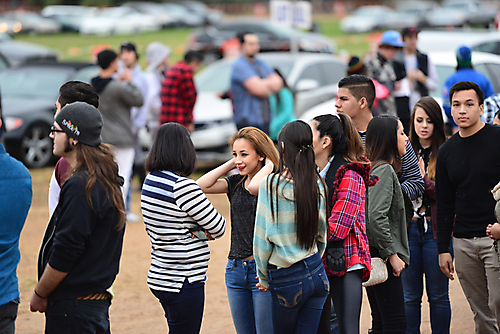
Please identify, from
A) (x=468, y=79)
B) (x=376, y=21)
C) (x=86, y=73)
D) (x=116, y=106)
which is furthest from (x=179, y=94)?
(x=376, y=21)

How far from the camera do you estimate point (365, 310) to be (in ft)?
20.2

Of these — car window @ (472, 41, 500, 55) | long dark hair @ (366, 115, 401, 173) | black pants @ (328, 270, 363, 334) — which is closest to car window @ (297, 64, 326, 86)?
car window @ (472, 41, 500, 55)

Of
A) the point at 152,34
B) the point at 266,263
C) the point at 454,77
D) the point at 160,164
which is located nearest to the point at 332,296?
the point at 266,263

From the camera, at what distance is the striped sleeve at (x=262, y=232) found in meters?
3.72

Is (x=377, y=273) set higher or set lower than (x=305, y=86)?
lower

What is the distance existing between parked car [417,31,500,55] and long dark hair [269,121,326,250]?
9.13 m

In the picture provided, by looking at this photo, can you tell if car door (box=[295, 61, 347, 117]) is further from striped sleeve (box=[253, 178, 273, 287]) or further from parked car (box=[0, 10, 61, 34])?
parked car (box=[0, 10, 61, 34])

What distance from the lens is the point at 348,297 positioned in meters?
4.09

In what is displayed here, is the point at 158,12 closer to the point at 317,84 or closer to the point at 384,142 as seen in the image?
the point at 317,84

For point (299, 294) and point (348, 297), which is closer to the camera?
point (299, 294)

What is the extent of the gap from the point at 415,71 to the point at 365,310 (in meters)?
4.07

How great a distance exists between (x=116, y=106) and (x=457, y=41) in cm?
708

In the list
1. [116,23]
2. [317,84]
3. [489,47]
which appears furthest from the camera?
[116,23]

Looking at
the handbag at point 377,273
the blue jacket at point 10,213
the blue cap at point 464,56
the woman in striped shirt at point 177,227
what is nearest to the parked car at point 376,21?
the blue cap at point 464,56
